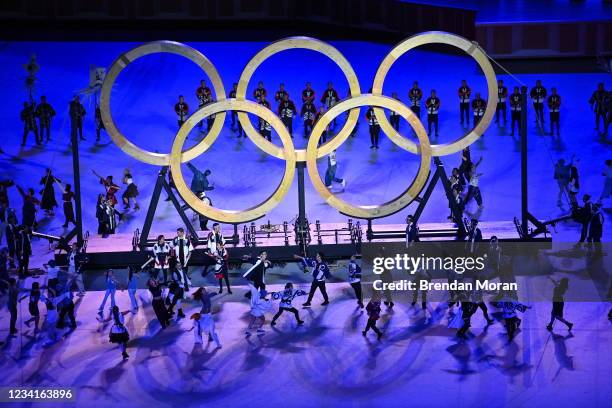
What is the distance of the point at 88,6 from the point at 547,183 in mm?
18650

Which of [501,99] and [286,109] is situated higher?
[501,99]

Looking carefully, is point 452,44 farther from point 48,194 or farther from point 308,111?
point 48,194

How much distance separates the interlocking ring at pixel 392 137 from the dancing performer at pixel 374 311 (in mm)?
3326

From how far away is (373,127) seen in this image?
108 ft

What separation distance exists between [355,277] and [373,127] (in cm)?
1002

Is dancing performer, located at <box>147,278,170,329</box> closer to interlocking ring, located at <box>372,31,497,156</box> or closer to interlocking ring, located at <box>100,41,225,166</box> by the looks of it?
interlocking ring, located at <box>100,41,225,166</box>

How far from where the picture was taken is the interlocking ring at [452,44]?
81.0 feet

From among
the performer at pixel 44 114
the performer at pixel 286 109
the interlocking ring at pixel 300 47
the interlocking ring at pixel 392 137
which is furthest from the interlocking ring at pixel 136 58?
the performer at pixel 44 114

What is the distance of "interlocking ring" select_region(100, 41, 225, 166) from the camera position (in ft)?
80.6

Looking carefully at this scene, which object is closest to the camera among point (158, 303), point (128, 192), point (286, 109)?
point (158, 303)

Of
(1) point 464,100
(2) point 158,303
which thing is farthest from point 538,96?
(2) point 158,303

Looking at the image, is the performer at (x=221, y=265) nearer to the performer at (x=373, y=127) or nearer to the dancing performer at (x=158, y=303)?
the dancing performer at (x=158, y=303)

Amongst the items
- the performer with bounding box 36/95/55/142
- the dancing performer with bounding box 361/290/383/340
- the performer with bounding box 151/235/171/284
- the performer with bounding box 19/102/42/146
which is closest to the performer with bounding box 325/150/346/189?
the performer with bounding box 151/235/171/284

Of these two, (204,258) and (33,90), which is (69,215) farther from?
(33,90)
